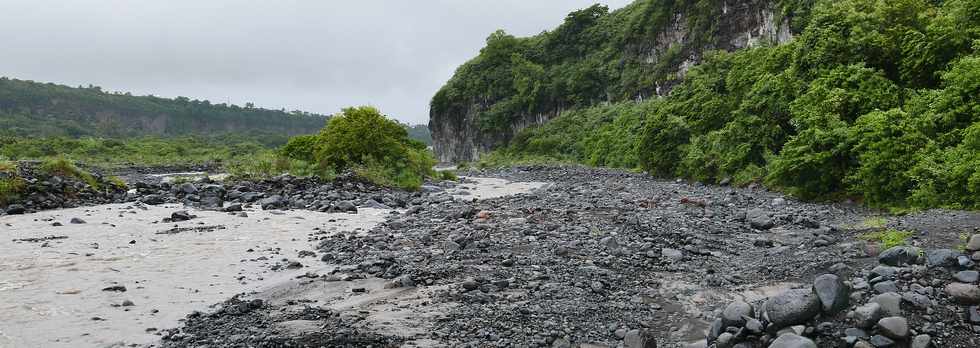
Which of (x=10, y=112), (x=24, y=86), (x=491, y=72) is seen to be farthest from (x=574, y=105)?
(x=24, y=86)

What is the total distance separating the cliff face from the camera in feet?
172

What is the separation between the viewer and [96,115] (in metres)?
165

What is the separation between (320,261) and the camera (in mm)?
10508

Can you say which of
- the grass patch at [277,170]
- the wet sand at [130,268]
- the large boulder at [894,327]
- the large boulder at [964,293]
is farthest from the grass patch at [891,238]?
the grass patch at [277,170]

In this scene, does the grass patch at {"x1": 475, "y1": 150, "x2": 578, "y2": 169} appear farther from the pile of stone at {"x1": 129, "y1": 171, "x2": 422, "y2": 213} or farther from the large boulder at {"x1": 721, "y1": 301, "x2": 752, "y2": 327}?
the large boulder at {"x1": 721, "y1": 301, "x2": 752, "y2": 327}

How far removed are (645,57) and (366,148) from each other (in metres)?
51.9

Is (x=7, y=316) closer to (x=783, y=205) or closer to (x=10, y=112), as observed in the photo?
(x=783, y=205)

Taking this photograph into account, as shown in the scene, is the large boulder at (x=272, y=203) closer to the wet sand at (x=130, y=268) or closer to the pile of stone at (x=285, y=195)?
the pile of stone at (x=285, y=195)

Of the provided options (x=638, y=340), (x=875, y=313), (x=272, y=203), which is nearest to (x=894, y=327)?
(x=875, y=313)

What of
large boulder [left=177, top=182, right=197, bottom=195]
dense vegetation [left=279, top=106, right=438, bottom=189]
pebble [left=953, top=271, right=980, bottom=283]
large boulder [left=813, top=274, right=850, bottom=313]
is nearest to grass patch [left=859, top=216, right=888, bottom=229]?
pebble [left=953, top=271, right=980, bottom=283]

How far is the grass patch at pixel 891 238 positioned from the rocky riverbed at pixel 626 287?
0.17m

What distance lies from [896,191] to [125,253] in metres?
16.3

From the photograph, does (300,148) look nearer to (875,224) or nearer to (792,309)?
(875,224)

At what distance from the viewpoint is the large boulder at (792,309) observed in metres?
5.28
